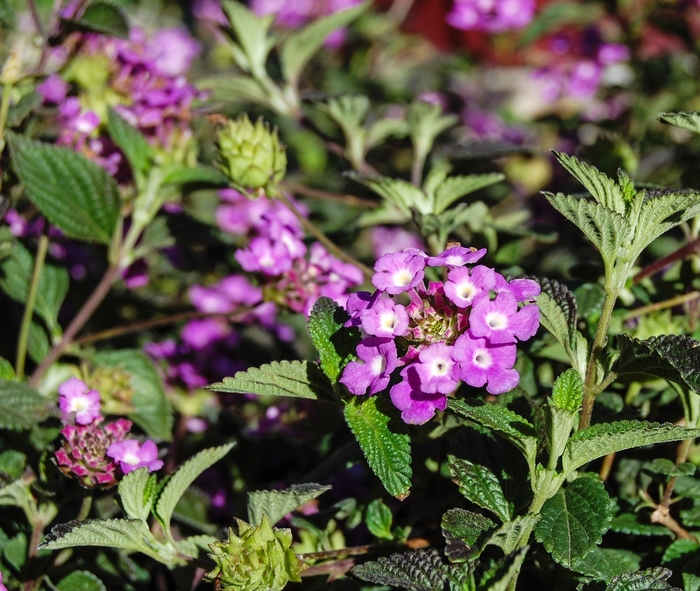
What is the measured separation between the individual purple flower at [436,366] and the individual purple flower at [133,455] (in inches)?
13.6

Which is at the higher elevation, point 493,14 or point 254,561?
point 493,14

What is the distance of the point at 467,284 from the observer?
2.50 ft

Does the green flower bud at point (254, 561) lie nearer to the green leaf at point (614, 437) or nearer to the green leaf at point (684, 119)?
the green leaf at point (614, 437)

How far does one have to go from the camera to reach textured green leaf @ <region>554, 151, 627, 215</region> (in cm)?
78

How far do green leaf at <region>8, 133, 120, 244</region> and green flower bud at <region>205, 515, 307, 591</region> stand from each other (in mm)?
577

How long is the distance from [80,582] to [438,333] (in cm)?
56

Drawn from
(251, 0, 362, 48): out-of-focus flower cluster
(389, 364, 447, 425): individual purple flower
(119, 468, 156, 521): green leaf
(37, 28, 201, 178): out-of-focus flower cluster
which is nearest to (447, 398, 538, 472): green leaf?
(389, 364, 447, 425): individual purple flower

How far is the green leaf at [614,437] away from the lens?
698 millimetres

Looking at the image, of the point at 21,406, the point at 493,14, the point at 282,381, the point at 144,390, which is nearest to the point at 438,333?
the point at 282,381

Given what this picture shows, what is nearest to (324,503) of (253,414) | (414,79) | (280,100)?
(253,414)

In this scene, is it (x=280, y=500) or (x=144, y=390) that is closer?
(x=280, y=500)

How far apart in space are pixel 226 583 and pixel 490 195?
95cm

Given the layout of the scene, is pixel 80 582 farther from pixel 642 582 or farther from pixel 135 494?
pixel 642 582

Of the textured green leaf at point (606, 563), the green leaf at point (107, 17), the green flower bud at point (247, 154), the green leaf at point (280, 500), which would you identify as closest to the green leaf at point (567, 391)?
the textured green leaf at point (606, 563)
